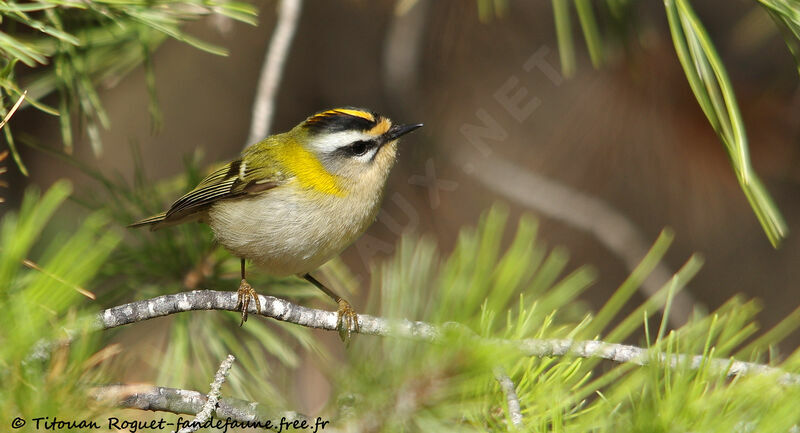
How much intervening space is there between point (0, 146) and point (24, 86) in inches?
26.5

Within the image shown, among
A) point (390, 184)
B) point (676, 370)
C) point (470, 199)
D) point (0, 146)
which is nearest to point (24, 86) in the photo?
point (0, 146)

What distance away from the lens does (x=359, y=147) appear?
206 cm

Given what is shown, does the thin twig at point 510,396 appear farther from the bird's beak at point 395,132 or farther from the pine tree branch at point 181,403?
the bird's beak at point 395,132

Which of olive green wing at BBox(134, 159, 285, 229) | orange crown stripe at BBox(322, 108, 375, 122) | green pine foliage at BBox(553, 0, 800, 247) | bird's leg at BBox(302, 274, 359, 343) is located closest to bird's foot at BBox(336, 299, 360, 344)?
bird's leg at BBox(302, 274, 359, 343)

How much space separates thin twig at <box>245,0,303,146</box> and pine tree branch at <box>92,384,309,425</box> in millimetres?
1106

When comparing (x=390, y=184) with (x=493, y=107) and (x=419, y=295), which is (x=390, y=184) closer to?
(x=493, y=107)

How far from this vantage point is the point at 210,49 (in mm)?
1455

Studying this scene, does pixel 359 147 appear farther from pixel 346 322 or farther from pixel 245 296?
pixel 346 322

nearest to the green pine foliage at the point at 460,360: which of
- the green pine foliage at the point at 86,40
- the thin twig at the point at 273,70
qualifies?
the green pine foliage at the point at 86,40

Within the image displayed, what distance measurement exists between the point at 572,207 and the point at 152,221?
4.23ft

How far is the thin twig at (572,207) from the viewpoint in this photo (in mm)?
2395

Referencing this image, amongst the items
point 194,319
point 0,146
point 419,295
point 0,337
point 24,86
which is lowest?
point 419,295

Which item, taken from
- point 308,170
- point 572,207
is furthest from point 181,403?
point 572,207

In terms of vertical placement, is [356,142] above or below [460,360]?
above
